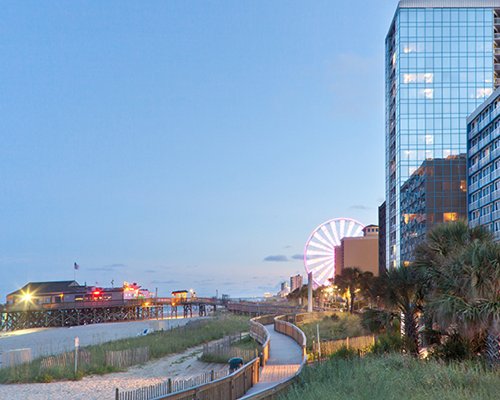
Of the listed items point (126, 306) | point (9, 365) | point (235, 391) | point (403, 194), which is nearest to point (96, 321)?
point (126, 306)

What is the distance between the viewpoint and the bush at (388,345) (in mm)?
25747

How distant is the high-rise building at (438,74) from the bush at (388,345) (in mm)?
78732

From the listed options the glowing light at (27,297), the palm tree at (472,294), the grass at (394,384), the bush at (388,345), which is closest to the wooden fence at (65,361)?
the bush at (388,345)

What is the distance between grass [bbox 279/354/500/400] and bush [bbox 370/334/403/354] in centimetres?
780

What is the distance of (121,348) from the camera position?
1655 inches

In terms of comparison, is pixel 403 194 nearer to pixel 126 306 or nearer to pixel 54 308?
pixel 126 306

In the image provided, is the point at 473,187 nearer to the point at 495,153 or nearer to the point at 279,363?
the point at 495,153

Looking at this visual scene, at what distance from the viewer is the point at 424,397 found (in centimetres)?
1255

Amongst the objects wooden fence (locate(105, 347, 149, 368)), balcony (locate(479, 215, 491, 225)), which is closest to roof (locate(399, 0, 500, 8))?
balcony (locate(479, 215, 491, 225))

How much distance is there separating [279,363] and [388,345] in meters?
5.05

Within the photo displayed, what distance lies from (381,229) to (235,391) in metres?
134

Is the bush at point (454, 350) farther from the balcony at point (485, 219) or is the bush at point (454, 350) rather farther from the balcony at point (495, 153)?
the balcony at point (485, 219)

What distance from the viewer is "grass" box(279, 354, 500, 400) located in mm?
12836

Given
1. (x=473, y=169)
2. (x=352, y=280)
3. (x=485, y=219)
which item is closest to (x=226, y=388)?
(x=352, y=280)
